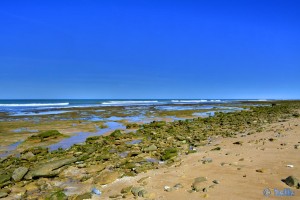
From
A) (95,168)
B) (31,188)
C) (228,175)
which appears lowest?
(31,188)

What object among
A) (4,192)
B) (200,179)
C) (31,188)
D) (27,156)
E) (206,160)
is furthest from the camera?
(27,156)

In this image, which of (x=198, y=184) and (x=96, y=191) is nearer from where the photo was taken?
(x=198, y=184)

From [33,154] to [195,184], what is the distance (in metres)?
7.24

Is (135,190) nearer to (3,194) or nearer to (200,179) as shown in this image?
(200,179)

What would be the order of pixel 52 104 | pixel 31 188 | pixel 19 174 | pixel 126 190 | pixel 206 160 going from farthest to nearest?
pixel 52 104, pixel 206 160, pixel 19 174, pixel 31 188, pixel 126 190

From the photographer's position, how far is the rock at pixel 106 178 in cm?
609

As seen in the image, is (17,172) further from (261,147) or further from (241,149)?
(261,147)

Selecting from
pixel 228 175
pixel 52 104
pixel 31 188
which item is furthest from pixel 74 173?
pixel 52 104

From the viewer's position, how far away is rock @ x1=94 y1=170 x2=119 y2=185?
6.09 meters

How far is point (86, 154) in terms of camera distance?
364 inches

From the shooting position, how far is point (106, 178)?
6277mm

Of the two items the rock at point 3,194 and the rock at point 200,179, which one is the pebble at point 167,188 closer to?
the rock at point 200,179

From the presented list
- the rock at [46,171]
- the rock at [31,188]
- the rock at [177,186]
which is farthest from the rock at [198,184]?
the rock at [46,171]

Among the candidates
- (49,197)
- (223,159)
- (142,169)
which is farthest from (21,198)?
(223,159)
